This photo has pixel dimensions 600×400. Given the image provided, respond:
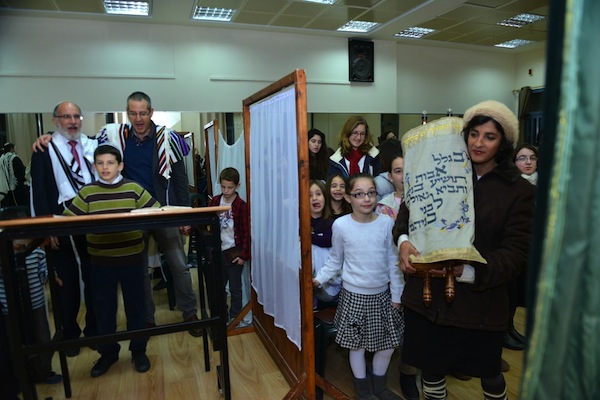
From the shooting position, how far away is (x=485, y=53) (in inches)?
297

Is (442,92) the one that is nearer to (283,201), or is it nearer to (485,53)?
(485,53)

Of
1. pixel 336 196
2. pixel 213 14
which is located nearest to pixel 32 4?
pixel 213 14

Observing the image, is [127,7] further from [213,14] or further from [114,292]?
[114,292]

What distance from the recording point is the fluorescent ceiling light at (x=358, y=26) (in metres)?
5.67

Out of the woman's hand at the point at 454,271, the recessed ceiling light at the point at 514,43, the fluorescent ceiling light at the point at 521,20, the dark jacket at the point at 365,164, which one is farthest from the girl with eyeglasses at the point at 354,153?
the recessed ceiling light at the point at 514,43

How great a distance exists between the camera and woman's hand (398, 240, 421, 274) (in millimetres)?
1347

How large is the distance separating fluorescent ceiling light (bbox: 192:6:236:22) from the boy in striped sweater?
336 cm

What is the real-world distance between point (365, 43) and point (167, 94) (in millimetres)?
3176

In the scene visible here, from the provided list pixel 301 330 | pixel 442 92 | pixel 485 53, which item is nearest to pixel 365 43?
pixel 442 92

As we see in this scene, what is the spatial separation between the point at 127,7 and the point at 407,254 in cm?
487

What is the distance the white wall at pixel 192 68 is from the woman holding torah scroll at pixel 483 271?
4.79 m

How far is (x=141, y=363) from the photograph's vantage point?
2.41 m

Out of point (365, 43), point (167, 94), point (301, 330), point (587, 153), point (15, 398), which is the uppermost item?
point (365, 43)

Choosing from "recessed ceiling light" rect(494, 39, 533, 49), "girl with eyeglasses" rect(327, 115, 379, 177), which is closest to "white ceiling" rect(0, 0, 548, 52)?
"recessed ceiling light" rect(494, 39, 533, 49)
